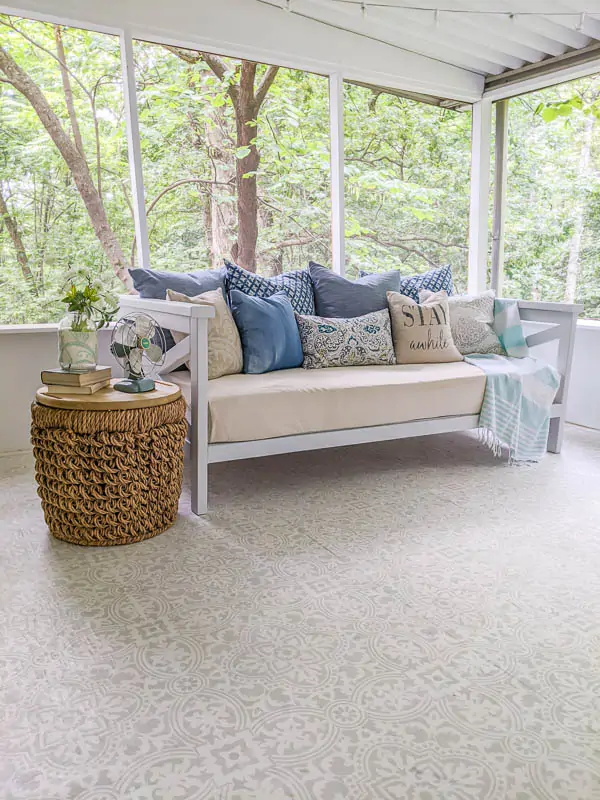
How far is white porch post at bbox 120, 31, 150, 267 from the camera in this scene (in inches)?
125

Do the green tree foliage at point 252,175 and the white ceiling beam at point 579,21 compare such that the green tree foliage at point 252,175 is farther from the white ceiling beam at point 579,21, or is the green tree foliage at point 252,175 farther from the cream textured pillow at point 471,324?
the cream textured pillow at point 471,324

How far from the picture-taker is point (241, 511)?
251 centimetres

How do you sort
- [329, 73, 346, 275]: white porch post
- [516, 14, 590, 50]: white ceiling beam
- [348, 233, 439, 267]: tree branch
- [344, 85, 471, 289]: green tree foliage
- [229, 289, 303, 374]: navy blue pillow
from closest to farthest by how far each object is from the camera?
[229, 289, 303, 374]: navy blue pillow
[516, 14, 590, 50]: white ceiling beam
[329, 73, 346, 275]: white porch post
[344, 85, 471, 289]: green tree foliage
[348, 233, 439, 267]: tree branch

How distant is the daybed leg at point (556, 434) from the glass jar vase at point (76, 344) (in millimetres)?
2363

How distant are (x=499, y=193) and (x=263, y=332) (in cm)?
253

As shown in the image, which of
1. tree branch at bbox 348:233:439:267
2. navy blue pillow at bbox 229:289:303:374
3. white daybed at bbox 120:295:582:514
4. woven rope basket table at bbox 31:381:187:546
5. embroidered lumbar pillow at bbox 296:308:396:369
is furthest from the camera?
tree branch at bbox 348:233:439:267

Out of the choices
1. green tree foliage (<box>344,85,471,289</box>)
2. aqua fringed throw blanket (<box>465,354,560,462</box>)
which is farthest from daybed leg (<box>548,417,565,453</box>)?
green tree foliage (<box>344,85,471,289</box>)

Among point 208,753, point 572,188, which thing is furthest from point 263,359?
point 572,188

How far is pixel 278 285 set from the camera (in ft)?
10.5

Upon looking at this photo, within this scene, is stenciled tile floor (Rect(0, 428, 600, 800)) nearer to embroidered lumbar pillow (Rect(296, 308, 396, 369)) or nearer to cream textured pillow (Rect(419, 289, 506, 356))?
embroidered lumbar pillow (Rect(296, 308, 396, 369))

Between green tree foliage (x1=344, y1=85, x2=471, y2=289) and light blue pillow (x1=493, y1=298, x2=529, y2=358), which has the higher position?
green tree foliage (x1=344, y1=85, x2=471, y2=289)

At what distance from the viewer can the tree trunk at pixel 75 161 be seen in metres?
3.54

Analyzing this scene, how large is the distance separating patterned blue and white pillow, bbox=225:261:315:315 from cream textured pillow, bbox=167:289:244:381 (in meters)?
A: 0.26

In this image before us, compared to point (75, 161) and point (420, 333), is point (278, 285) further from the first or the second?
point (75, 161)
